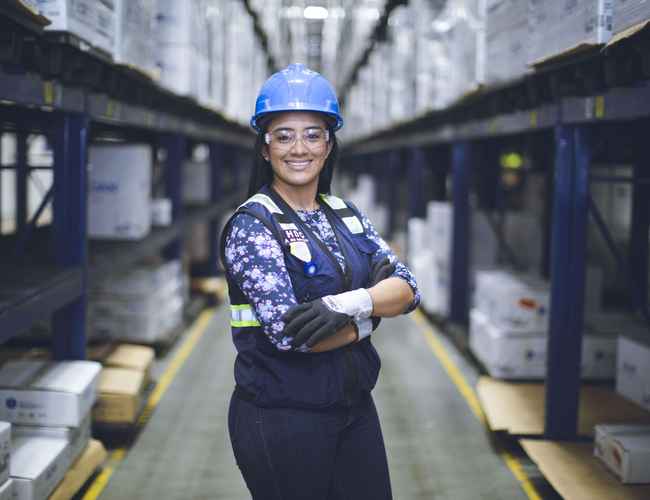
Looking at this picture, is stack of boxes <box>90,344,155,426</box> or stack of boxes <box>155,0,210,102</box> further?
stack of boxes <box>155,0,210,102</box>

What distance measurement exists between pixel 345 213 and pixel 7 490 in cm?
176

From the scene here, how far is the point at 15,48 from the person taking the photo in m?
3.20

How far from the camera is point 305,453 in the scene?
2168 mm

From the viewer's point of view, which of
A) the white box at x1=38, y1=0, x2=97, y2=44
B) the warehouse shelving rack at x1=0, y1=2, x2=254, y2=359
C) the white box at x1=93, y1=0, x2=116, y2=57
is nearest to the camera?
the warehouse shelving rack at x1=0, y1=2, x2=254, y2=359

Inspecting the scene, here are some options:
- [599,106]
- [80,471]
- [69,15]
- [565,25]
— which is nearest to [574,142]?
[599,106]

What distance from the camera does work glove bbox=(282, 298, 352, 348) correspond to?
2076mm

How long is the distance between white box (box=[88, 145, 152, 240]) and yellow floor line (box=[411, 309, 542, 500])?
2790 mm

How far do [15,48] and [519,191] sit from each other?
9665mm

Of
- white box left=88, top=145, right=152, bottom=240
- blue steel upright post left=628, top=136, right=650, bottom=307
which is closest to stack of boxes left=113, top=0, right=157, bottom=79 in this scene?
white box left=88, top=145, right=152, bottom=240

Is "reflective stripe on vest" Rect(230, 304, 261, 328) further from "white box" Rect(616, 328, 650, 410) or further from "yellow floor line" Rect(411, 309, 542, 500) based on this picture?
"white box" Rect(616, 328, 650, 410)

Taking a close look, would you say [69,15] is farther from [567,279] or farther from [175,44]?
[567,279]

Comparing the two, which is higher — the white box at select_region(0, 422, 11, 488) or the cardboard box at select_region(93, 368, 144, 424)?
the white box at select_region(0, 422, 11, 488)

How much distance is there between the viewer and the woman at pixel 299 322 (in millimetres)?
2127

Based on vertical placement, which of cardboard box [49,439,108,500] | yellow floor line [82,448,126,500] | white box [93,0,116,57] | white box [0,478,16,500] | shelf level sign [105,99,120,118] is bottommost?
yellow floor line [82,448,126,500]
